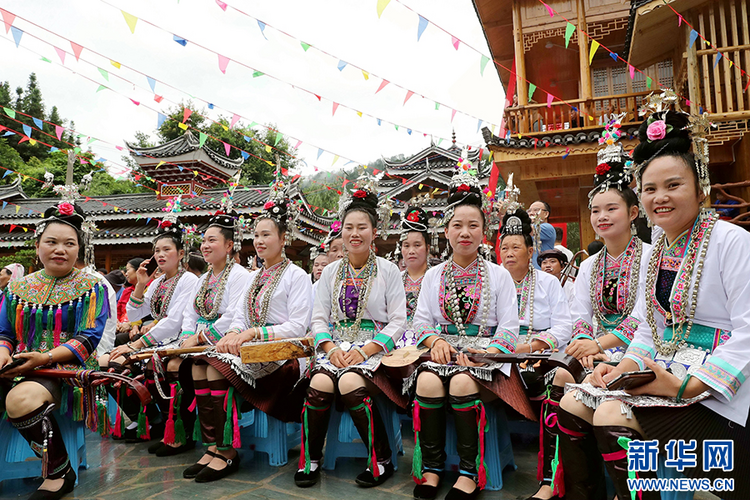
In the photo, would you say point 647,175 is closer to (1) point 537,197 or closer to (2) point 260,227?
(2) point 260,227

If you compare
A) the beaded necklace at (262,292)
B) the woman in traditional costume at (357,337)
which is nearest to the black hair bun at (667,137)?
the woman in traditional costume at (357,337)

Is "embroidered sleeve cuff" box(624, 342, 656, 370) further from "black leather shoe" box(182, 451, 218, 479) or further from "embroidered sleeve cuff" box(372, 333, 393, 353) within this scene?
"black leather shoe" box(182, 451, 218, 479)

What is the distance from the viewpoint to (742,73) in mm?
7254

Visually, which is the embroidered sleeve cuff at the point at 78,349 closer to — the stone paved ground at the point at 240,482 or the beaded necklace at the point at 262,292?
the stone paved ground at the point at 240,482

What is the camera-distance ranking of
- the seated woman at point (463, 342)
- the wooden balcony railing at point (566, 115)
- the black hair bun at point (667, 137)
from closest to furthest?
the black hair bun at point (667, 137), the seated woman at point (463, 342), the wooden balcony railing at point (566, 115)

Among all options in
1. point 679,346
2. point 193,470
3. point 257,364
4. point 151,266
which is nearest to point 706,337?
point 679,346

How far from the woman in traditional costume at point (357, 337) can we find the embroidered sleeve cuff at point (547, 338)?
100 cm

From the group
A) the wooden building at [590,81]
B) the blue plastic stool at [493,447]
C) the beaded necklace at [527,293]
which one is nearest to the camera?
the blue plastic stool at [493,447]

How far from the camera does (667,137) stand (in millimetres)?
2404

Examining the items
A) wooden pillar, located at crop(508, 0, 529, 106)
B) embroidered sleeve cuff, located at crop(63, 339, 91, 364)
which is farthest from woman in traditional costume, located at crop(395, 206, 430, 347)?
wooden pillar, located at crop(508, 0, 529, 106)

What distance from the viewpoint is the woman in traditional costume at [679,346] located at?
2.02m

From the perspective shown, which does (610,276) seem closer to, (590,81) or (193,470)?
(193,470)

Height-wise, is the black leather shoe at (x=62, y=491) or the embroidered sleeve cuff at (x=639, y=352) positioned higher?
the embroidered sleeve cuff at (x=639, y=352)

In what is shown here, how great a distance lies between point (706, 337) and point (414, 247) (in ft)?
8.94
